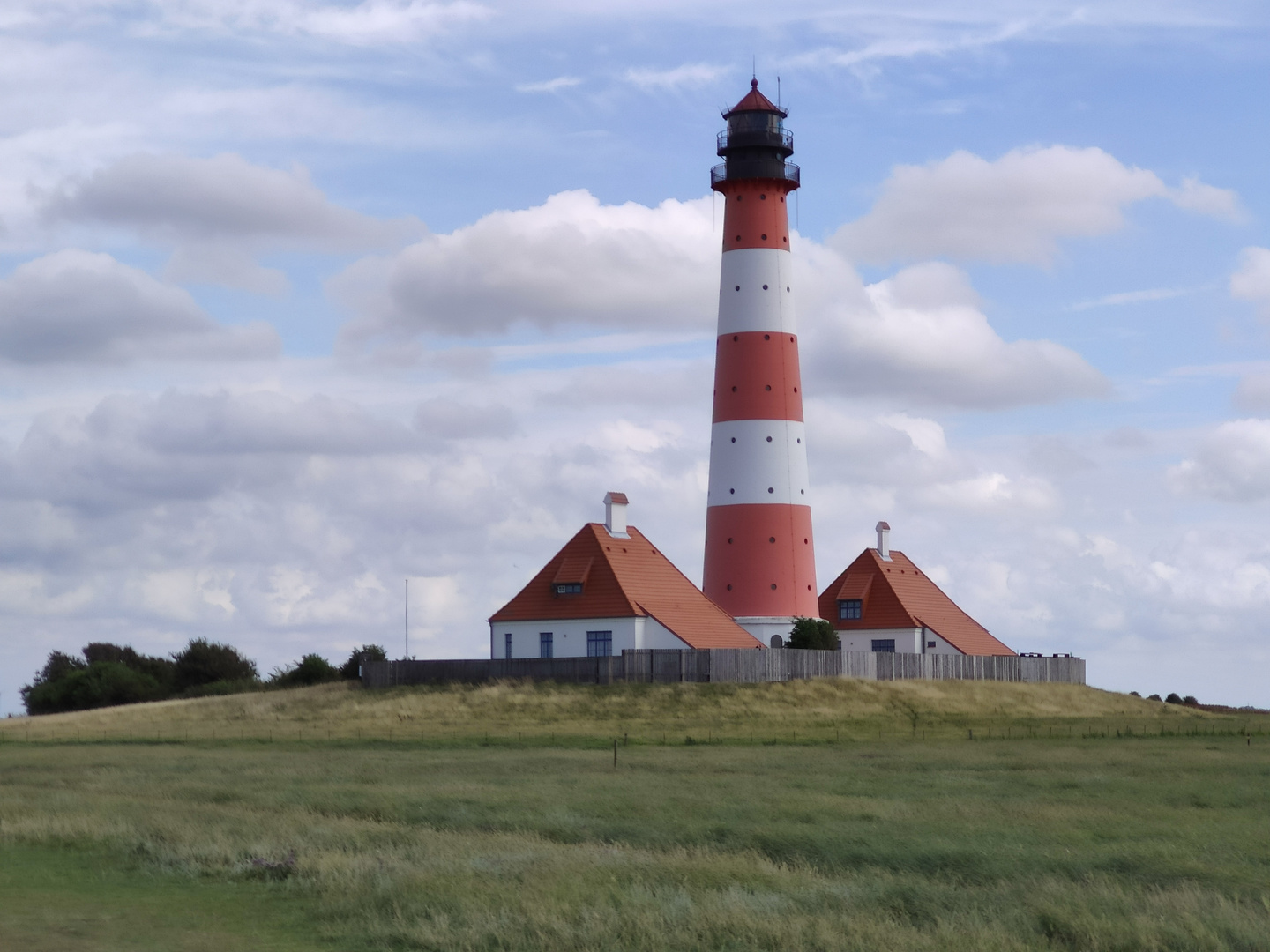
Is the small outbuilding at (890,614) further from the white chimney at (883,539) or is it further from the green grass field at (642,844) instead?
the green grass field at (642,844)

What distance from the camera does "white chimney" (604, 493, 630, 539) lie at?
190 ft

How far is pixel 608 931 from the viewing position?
12.9 metres

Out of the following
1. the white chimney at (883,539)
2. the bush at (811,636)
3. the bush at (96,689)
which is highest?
the white chimney at (883,539)

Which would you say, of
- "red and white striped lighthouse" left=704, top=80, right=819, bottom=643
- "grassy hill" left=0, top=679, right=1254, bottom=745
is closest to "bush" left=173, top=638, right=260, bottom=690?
"grassy hill" left=0, top=679, right=1254, bottom=745

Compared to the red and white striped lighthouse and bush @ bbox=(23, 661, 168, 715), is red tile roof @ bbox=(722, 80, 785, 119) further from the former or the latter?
bush @ bbox=(23, 661, 168, 715)

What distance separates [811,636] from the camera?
54.3 metres

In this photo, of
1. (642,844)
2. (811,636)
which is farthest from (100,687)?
(642,844)

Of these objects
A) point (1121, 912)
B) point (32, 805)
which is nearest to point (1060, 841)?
point (1121, 912)

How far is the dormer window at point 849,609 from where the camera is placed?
65.9 meters

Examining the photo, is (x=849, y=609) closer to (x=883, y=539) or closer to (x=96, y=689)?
(x=883, y=539)

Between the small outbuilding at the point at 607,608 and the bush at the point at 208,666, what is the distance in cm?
1660

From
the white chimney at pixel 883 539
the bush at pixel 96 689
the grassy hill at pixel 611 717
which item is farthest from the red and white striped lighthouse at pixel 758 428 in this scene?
the bush at pixel 96 689

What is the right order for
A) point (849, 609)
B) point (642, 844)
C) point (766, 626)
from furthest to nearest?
point (849, 609), point (766, 626), point (642, 844)

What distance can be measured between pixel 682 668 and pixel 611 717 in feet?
16.8
